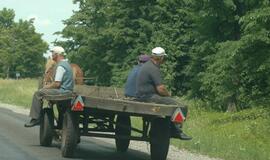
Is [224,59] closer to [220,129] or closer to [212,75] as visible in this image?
[212,75]

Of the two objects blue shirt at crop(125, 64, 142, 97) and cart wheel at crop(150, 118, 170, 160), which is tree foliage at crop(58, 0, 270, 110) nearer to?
blue shirt at crop(125, 64, 142, 97)

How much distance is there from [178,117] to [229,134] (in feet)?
30.1

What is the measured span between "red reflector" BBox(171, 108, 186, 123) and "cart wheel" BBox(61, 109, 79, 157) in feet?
6.72

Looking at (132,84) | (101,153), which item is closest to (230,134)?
(101,153)

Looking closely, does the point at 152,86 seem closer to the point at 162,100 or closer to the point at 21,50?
the point at 162,100

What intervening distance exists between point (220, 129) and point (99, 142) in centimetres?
601

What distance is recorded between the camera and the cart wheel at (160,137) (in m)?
12.0

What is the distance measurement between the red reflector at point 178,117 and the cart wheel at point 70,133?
2049mm

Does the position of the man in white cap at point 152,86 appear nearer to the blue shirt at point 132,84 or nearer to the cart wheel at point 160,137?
the cart wheel at point 160,137

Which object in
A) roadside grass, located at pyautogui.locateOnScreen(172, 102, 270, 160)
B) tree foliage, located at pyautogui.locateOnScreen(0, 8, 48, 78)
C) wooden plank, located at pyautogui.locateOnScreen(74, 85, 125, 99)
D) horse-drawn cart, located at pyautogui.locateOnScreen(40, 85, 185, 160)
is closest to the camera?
horse-drawn cart, located at pyautogui.locateOnScreen(40, 85, 185, 160)

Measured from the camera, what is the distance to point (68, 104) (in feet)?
39.5

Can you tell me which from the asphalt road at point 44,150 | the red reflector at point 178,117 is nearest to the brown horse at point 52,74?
the asphalt road at point 44,150

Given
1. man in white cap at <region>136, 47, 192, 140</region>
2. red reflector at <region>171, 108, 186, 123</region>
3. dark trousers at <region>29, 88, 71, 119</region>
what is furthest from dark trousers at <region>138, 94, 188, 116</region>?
dark trousers at <region>29, 88, 71, 119</region>

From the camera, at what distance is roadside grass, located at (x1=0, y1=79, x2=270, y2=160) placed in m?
14.7
